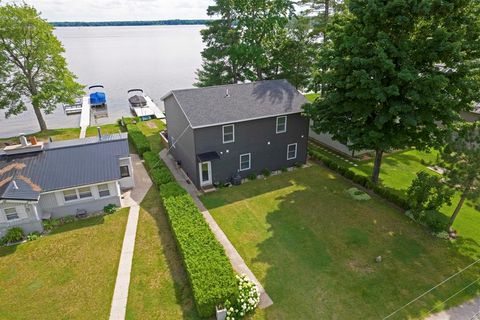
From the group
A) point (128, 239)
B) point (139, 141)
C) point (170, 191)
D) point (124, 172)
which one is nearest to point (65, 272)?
point (128, 239)

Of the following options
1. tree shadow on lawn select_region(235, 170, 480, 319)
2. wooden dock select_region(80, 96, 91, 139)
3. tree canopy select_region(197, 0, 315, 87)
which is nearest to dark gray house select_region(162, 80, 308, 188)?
tree shadow on lawn select_region(235, 170, 480, 319)

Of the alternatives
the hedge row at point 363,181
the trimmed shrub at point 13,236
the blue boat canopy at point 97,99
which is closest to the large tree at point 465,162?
the hedge row at point 363,181

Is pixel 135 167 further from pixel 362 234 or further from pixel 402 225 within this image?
pixel 402 225

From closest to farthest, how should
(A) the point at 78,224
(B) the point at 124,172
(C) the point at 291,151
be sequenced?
(A) the point at 78,224
(B) the point at 124,172
(C) the point at 291,151

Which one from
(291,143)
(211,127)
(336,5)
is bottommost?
(291,143)

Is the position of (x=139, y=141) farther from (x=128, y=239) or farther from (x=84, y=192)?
(x=128, y=239)

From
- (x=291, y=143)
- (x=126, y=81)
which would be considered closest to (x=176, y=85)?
(x=126, y=81)

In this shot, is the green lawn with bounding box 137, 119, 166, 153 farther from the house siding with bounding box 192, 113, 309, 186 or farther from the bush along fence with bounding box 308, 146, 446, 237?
the bush along fence with bounding box 308, 146, 446, 237
